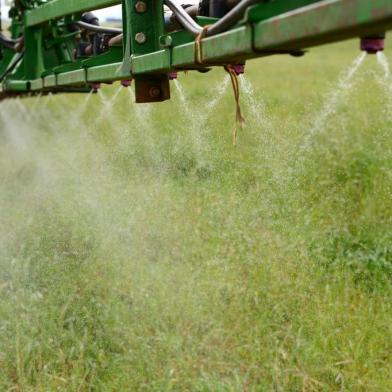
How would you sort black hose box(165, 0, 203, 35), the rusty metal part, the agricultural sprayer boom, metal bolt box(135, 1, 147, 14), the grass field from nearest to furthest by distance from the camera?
the agricultural sprayer boom, black hose box(165, 0, 203, 35), metal bolt box(135, 1, 147, 14), the grass field, the rusty metal part

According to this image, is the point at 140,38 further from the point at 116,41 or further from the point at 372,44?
the point at 372,44

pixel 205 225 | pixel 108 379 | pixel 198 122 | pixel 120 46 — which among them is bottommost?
pixel 108 379

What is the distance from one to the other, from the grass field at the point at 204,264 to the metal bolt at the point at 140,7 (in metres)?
0.52

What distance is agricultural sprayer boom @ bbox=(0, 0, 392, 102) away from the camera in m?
1.85

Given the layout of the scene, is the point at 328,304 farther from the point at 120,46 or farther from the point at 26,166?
the point at 26,166

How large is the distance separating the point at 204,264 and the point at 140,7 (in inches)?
65.5

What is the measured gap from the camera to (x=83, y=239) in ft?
15.3

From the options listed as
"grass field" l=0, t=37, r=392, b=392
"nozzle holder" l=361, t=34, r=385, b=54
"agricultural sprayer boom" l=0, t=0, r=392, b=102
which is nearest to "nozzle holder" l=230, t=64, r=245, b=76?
"agricultural sprayer boom" l=0, t=0, r=392, b=102

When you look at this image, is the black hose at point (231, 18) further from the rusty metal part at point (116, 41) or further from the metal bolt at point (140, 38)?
the rusty metal part at point (116, 41)

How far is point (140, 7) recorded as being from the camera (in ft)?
10.4

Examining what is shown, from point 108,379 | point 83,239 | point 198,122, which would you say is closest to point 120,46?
point 198,122

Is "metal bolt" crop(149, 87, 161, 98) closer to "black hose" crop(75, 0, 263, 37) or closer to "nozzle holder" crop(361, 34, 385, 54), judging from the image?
"black hose" crop(75, 0, 263, 37)

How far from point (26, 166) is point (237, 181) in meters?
2.92

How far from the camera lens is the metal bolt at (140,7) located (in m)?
3.17
